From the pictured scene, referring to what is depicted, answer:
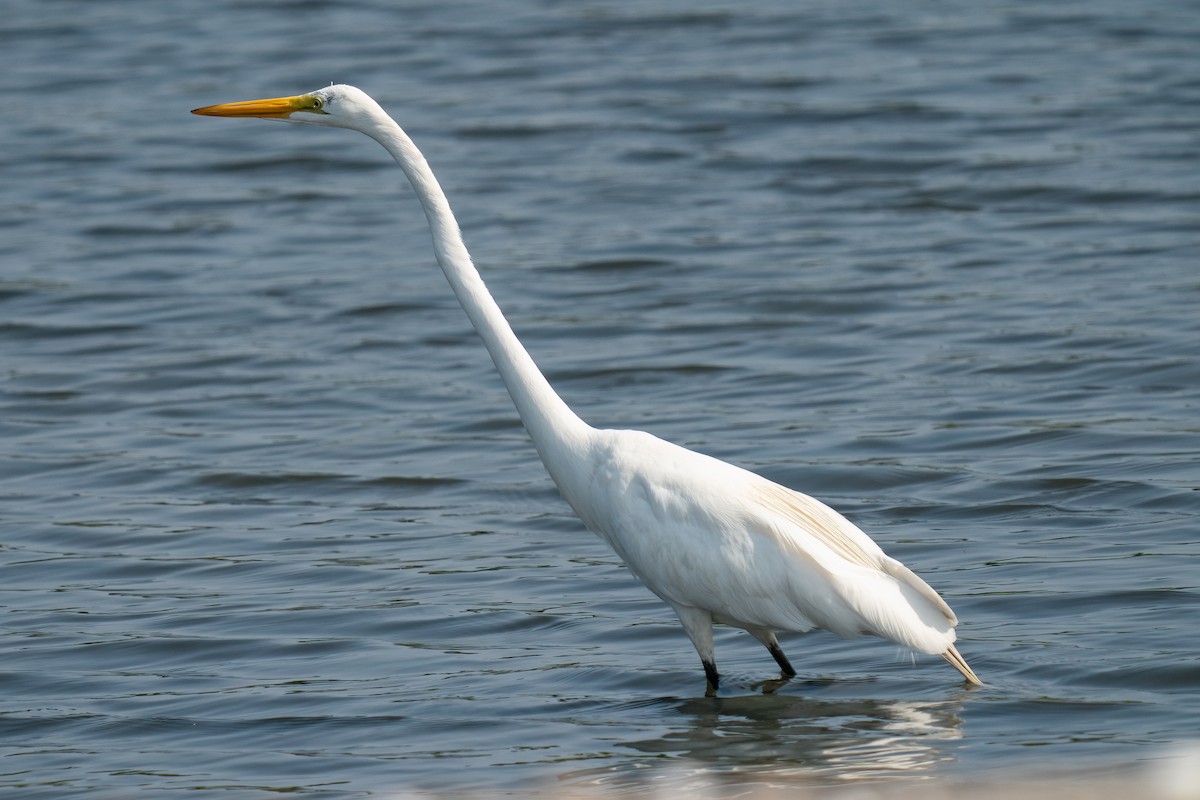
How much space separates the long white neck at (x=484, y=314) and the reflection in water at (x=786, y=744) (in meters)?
0.96

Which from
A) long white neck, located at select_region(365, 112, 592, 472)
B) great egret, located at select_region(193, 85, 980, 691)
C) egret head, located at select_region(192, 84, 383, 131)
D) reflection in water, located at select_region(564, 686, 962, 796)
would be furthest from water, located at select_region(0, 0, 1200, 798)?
egret head, located at select_region(192, 84, 383, 131)

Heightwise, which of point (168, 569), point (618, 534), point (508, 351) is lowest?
point (168, 569)

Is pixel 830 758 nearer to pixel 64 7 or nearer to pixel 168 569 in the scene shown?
pixel 168 569

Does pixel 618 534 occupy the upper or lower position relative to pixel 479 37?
lower

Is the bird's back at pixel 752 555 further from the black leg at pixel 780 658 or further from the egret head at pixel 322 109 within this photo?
the egret head at pixel 322 109

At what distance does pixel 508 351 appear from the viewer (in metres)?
6.00

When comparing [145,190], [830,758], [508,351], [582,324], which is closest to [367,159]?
[145,190]

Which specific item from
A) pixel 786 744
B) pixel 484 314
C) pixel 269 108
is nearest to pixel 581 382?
pixel 484 314

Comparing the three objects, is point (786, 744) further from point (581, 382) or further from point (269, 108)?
point (581, 382)

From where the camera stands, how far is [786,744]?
536cm

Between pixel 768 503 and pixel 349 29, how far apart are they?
602 inches

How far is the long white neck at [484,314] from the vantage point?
593 centimetres

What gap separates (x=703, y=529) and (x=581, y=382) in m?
4.51

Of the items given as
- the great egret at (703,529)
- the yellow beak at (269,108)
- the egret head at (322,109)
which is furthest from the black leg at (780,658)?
the yellow beak at (269,108)
